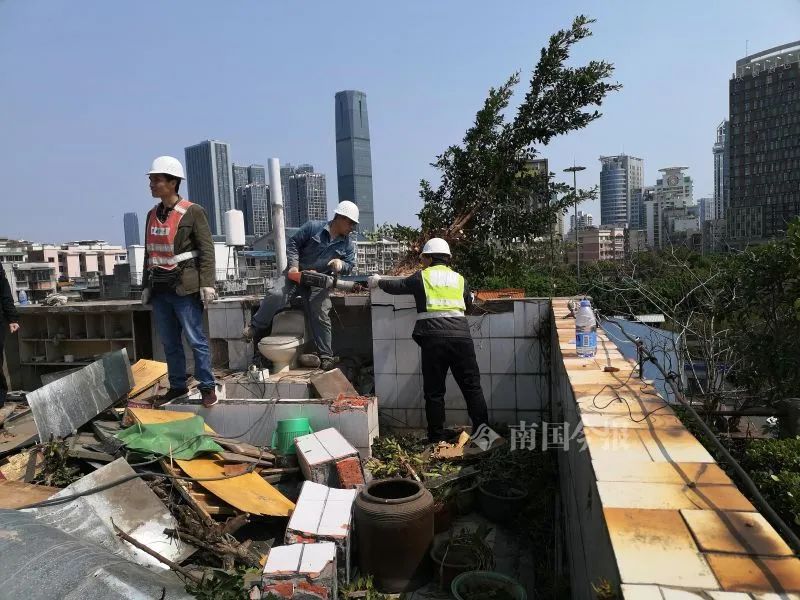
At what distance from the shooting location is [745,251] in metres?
6.57

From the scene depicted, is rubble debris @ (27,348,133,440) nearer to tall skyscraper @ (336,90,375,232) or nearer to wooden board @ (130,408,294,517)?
wooden board @ (130,408,294,517)

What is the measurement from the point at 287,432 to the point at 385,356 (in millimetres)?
1428

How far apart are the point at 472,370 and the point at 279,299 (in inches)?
89.7

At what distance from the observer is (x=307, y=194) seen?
133 feet

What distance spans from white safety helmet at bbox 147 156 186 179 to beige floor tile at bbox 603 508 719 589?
4.37 m

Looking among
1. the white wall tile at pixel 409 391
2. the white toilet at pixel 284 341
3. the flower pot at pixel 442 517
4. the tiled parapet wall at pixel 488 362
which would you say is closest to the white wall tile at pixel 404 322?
the tiled parapet wall at pixel 488 362

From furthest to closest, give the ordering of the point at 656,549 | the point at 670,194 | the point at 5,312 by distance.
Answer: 1. the point at 670,194
2. the point at 5,312
3. the point at 656,549

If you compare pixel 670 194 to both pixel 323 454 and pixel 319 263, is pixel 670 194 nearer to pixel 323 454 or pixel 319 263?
pixel 319 263

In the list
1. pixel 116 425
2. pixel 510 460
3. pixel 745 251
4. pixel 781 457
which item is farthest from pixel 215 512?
pixel 745 251

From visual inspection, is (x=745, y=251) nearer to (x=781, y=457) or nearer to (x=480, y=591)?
(x=781, y=457)

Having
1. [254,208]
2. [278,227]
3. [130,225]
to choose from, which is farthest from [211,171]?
[130,225]

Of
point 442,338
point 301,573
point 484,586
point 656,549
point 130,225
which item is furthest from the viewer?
point 130,225

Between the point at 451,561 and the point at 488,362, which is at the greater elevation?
the point at 488,362

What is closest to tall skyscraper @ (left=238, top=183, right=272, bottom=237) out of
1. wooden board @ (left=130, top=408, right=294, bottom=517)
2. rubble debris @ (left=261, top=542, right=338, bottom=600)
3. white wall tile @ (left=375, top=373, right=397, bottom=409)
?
white wall tile @ (left=375, top=373, right=397, bottom=409)
